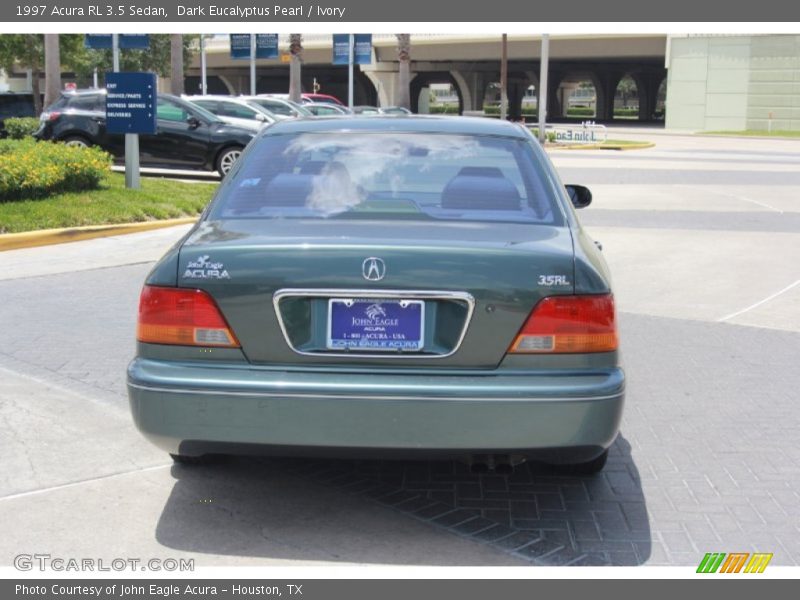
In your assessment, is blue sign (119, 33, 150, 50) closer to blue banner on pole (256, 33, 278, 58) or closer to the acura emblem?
the acura emblem

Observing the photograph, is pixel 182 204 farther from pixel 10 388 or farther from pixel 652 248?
pixel 10 388

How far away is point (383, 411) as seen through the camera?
3967mm

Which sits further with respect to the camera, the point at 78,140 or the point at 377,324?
the point at 78,140

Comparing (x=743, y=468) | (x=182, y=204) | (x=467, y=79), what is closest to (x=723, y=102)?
(x=467, y=79)

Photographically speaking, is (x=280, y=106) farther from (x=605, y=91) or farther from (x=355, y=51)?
(x=605, y=91)

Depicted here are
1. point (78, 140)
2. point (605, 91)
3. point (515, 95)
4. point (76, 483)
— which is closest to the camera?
point (76, 483)

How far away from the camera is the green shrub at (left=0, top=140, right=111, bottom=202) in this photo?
13.4 m

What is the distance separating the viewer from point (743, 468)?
5.20 metres

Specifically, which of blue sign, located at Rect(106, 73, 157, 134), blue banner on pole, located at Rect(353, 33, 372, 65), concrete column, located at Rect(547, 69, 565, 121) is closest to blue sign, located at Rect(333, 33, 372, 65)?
blue banner on pole, located at Rect(353, 33, 372, 65)

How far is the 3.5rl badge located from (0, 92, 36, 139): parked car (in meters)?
27.4

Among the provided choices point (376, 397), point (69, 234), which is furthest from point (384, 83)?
point (376, 397)

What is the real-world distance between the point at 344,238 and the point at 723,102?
198ft

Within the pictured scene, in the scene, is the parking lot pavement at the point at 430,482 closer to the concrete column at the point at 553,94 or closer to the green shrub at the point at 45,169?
the green shrub at the point at 45,169

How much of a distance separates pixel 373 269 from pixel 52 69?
25.5 metres
